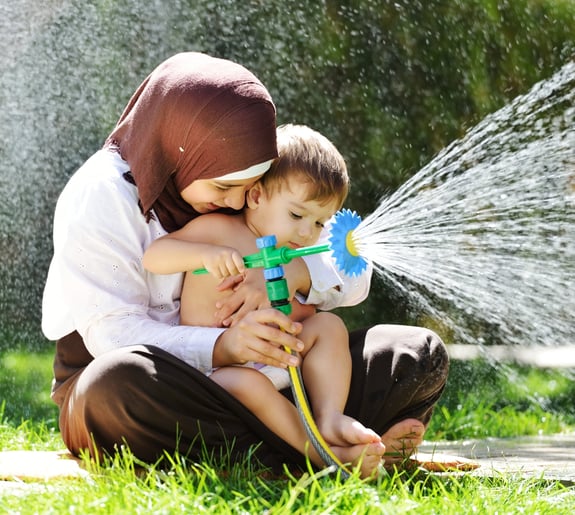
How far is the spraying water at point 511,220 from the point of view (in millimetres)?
4703

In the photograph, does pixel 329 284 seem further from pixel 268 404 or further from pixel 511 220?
pixel 511 220

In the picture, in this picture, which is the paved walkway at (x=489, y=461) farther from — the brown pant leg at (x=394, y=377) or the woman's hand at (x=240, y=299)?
the woman's hand at (x=240, y=299)

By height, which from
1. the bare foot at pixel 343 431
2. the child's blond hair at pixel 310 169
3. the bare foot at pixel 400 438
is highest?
the child's blond hair at pixel 310 169

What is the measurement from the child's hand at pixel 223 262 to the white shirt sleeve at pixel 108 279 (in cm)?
21

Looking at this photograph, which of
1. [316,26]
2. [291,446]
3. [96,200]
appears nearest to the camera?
[291,446]

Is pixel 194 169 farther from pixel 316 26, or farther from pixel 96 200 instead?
pixel 316 26

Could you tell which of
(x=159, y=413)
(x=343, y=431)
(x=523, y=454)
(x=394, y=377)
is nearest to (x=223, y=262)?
→ (x=159, y=413)

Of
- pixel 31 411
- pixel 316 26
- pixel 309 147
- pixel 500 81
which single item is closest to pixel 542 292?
pixel 500 81

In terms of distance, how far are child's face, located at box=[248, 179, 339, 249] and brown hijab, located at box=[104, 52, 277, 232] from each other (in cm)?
12

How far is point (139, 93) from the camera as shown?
2.92m

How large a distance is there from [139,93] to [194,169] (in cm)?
33

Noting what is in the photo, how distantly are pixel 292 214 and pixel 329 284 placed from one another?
0.23 meters

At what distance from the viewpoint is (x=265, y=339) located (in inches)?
99.6

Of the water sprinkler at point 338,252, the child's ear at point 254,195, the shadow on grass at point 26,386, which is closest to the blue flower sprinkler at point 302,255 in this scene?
the water sprinkler at point 338,252
